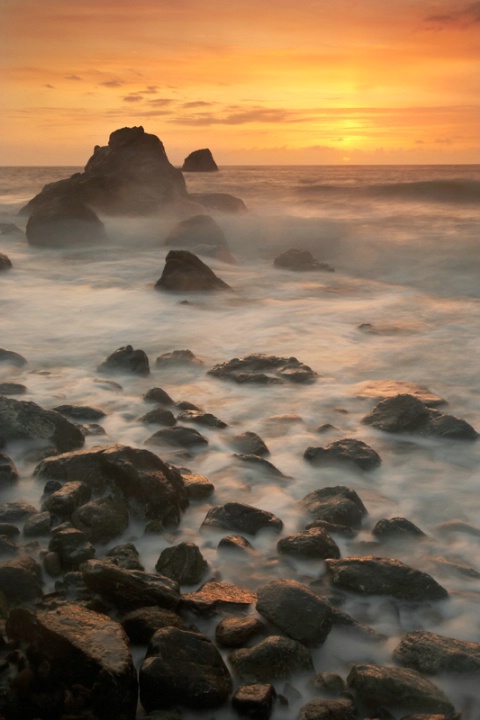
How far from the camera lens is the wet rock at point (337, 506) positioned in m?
4.15

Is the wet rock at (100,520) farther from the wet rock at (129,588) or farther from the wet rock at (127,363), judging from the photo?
the wet rock at (127,363)

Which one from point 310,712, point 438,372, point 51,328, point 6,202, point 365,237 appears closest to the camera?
point 310,712

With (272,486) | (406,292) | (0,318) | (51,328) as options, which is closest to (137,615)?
(272,486)

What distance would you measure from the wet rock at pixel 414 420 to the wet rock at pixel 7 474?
9.37 feet

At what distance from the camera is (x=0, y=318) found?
9.94 meters

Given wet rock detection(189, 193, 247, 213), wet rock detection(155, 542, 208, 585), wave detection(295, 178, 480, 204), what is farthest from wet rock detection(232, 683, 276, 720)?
wave detection(295, 178, 480, 204)

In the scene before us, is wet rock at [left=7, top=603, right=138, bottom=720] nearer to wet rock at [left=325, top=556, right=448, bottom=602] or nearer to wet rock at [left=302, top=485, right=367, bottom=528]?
wet rock at [left=325, top=556, right=448, bottom=602]

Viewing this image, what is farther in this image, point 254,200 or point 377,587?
point 254,200

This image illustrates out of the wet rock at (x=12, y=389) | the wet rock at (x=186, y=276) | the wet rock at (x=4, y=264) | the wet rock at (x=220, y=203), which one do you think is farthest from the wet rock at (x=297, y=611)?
the wet rock at (x=220, y=203)

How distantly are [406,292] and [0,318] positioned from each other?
7376mm

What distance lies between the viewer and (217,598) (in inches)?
129

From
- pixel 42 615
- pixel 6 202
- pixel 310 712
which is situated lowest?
pixel 310 712

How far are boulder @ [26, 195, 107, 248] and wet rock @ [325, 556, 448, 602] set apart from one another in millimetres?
15962

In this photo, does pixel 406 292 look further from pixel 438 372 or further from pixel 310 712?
pixel 310 712
